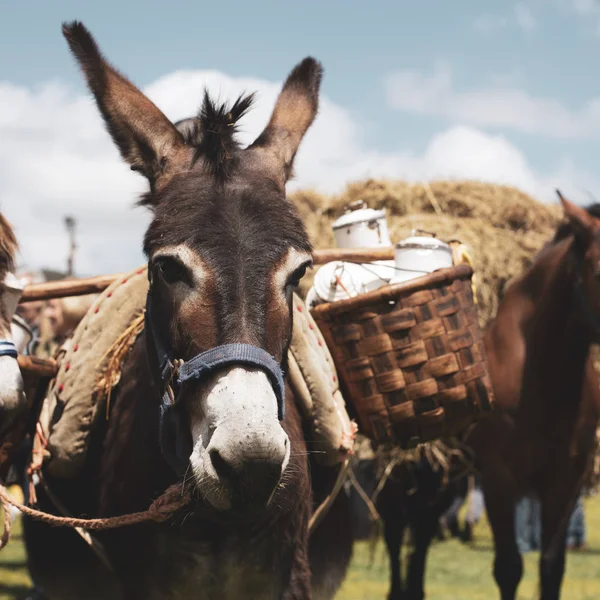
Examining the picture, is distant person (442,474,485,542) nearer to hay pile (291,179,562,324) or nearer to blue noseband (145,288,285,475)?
hay pile (291,179,562,324)

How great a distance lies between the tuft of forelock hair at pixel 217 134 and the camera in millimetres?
2941

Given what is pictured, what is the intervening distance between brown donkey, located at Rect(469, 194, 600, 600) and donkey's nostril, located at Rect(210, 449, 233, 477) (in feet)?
12.8

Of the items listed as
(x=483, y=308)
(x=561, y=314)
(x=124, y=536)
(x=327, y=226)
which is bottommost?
(x=124, y=536)

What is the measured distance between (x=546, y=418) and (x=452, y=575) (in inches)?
146

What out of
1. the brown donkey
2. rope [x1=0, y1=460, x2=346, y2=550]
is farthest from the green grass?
rope [x1=0, y1=460, x2=346, y2=550]

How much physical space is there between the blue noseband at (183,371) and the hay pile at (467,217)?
6.88m

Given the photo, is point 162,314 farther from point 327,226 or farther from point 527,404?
point 327,226

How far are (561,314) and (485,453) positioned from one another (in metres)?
1.05

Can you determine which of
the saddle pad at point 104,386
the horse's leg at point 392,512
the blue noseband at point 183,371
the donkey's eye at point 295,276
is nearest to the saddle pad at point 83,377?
the saddle pad at point 104,386

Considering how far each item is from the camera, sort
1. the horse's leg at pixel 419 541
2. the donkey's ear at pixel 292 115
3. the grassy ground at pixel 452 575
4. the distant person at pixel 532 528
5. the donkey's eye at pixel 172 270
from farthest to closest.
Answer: the distant person at pixel 532 528, the grassy ground at pixel 452 575, the horse's leg at pixel 419 541, the donkey's ear at pixel 292 115, the donkey's eye at pixel 172 270

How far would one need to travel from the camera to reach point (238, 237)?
2.69 m

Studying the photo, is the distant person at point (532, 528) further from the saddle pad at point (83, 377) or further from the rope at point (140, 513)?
the rope at point (140, 513)

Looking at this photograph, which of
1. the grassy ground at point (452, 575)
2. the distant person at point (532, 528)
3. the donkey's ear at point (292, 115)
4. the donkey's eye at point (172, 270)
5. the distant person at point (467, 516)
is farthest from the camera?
the distant person at point (467, 516)

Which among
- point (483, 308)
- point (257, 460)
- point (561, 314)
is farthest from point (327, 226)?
point (257, 460)
